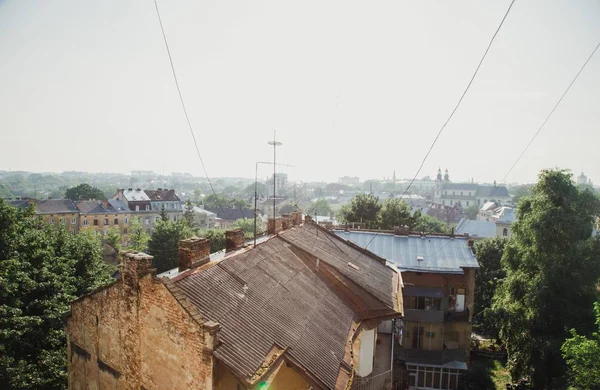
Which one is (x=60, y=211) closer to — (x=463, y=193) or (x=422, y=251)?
(x=422, y=251)

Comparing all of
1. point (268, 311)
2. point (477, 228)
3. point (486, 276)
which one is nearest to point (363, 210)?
point (486, 276)

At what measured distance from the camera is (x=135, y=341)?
29.6 feet

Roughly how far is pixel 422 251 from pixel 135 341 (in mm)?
19645

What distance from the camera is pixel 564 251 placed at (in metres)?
18.2

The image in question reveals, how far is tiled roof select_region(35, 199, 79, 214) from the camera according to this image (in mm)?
60438

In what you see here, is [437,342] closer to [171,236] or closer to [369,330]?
[369,330]

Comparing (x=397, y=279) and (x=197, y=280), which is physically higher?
(x=197, y=280)

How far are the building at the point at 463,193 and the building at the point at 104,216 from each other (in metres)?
119

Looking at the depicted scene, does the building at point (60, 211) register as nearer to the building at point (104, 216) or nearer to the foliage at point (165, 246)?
the building at point (104, 216)

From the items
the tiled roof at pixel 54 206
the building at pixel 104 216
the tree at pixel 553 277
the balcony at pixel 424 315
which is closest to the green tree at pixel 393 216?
the balcony at pixel 424 315

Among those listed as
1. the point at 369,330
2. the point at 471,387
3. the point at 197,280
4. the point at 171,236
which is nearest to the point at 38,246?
the point at 197,280

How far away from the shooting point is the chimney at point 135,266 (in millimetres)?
8531

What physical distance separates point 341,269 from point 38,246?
14551mm

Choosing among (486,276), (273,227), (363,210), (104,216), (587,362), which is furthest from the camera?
(104,216)
